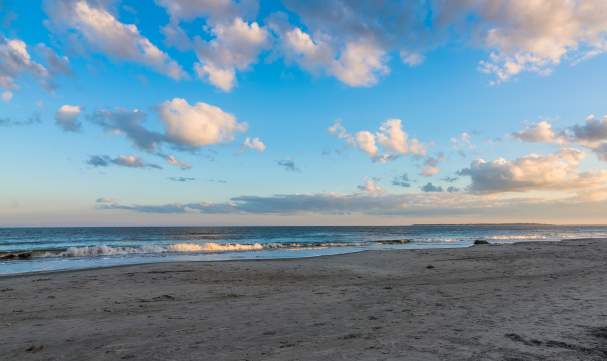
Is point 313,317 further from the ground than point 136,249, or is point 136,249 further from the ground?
point 313,317

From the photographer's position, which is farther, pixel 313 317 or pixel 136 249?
pixel 136 249

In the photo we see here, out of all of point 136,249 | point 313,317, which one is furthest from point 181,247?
point 313,317

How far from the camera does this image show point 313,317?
851 centimetres

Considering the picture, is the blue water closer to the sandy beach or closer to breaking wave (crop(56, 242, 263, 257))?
breaking wave (crop(56, 242, 263, 257))

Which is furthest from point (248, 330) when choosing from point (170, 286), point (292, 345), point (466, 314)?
point (170, 286)

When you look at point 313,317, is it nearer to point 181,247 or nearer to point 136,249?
point 181,247

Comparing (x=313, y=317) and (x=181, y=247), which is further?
(x=181, y=247)

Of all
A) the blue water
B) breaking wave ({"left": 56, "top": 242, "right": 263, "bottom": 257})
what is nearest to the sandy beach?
the blue water

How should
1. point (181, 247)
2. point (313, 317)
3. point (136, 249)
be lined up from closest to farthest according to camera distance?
1. point (313, 317)
2. point (136, 249)
3. point (181, 247)

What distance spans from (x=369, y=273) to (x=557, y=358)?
1227cm

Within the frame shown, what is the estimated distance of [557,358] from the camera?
5371mm

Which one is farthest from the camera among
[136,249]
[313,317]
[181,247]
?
[181,247]

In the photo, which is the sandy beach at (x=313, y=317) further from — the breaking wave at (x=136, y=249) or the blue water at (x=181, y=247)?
the breaking wave at (x=136, y=249)

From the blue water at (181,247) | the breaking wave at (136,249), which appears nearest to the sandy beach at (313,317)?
the blue water at (181,247)
